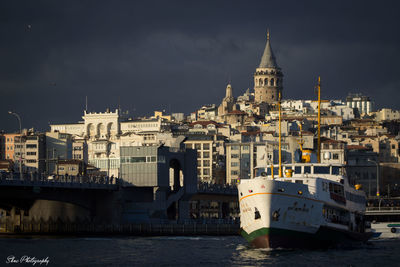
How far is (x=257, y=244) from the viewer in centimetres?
7400

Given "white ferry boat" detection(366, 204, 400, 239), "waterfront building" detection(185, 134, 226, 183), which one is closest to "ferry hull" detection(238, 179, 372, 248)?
"white ferry boat" detection(366, 204, 400, 239)

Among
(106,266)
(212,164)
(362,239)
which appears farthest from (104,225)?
(212,164)

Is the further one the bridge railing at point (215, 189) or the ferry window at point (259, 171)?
the bridge railing at point (215, 189)

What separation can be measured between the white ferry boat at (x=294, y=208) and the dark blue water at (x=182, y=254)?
1.11 metres

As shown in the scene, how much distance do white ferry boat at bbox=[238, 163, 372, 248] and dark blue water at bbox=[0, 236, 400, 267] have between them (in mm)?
1106

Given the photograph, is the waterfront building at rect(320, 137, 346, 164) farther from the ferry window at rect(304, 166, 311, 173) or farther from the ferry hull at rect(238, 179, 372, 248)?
the ferry hull at rect(238, 179, 372, 248)

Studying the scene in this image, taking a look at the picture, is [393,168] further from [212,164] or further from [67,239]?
[67,239]

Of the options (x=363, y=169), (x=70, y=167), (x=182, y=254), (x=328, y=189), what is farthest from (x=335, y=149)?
(x=182, y=254)

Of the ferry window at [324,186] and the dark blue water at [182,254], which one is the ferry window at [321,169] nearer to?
the ferry window at [324,186]

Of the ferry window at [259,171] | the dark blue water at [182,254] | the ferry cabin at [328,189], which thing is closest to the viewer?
the dark blue water at [182,254]

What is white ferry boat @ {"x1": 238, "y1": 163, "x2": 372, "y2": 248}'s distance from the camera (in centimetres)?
7138

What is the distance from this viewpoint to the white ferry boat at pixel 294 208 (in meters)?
71.4

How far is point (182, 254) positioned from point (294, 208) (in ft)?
33.7

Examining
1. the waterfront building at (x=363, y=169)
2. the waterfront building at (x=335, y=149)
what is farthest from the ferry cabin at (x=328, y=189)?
the waterfront building at (x=363, y=169)
